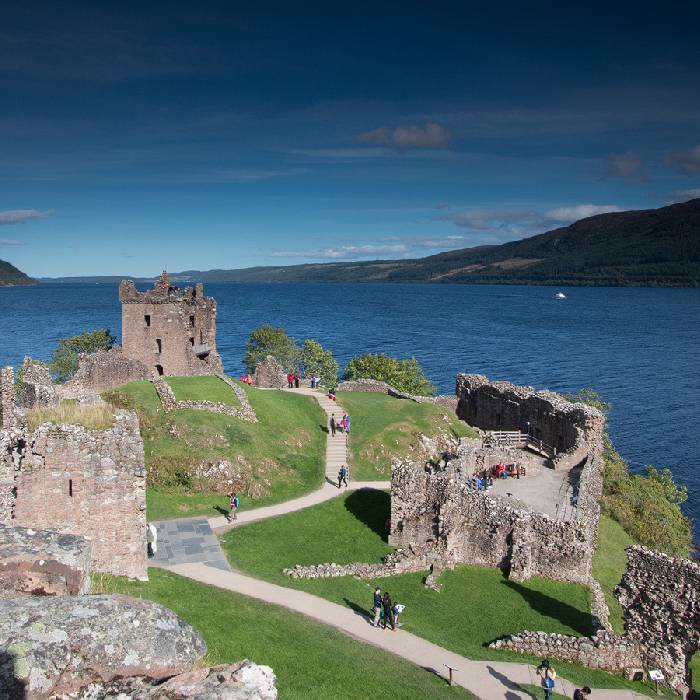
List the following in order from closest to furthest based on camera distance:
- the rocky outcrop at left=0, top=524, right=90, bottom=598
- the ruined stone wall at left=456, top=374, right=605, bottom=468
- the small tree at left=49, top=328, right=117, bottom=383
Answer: the rocky outcrop at left=0, top=524, right=90, bottom=598, the ruined stone wall at left=456, top=374, right=605, bottom=468, the small tree at left=49, top=328, right=117, bottom=383

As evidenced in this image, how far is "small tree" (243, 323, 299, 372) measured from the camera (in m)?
77.9

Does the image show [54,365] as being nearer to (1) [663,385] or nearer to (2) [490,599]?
(2) [490,599]

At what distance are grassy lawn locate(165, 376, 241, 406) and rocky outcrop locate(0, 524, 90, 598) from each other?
95.8ft

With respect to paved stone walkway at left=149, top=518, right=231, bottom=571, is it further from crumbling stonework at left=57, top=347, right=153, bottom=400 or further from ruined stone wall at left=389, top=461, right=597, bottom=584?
crumbling stonework at left=57, top=347, right=153, bottom=400

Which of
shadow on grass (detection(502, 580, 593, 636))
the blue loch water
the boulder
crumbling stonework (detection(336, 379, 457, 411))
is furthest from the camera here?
the blue loch water

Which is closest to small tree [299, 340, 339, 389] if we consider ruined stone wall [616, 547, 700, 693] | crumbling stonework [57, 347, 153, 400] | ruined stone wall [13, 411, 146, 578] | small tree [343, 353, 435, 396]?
small tree [343, 353, 435, 396]

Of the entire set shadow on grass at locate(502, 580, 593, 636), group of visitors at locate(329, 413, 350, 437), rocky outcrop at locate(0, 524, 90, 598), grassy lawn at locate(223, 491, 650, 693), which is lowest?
shadow on grass at locate(502, 580, 593, 636)

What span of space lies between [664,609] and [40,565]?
19531mm

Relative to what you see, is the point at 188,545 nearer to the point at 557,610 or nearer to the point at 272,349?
the point at 557,610

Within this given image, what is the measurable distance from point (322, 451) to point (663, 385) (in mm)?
78264

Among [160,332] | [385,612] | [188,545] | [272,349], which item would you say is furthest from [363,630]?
[272,349]

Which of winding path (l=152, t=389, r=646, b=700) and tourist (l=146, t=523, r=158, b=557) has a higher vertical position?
tourist (l=146, t=523, r=158, b=557)

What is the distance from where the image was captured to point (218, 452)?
111ft

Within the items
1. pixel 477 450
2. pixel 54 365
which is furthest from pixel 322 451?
pixel 54 365
